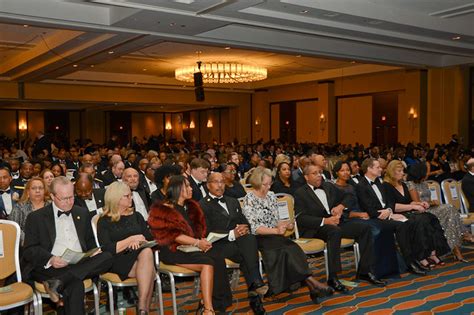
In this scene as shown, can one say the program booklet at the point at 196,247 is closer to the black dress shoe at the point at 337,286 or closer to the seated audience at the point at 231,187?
the black dress shoe at the point at 337,286

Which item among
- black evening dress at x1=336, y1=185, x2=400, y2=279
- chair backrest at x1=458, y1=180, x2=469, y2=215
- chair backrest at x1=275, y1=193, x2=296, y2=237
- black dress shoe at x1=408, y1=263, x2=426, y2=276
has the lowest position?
black dress shoe at x1=408, y1=263, x2=426, y2=276

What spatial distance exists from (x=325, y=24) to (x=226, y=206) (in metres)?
5.77

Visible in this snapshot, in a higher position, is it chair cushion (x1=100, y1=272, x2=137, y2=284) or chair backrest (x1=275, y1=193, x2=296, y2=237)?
chair backrest (x1=275, y1=193, x2=296, y2=237)

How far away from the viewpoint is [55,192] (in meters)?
4.37

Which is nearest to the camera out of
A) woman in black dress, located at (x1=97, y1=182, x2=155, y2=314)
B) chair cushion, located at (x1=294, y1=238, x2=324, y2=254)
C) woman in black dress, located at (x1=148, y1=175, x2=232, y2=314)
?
woman in black dress, located at (x1=97, y1=182, x2=155, y2=314)

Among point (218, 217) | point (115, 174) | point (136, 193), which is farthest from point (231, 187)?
point (218, 217)

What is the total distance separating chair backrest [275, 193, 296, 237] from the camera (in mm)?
5805

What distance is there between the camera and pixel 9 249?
13.9 ft

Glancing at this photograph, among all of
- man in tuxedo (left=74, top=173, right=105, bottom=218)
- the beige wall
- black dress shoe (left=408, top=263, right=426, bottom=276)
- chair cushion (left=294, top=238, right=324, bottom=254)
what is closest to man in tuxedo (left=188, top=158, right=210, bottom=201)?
man in tuxedo (left=74, top=173, right=105, bottom=218)

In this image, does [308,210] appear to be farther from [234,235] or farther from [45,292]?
[45,292]

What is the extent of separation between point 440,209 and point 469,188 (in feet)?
2.87

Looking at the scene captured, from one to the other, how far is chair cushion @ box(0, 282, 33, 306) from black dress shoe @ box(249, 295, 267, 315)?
188 centimetres

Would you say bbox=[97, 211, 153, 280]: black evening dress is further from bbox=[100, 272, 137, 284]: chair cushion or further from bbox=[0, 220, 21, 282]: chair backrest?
bbox=[0, 220, 21, 282]: chair backrest

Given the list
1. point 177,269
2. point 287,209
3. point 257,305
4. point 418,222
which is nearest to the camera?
point 177,269
